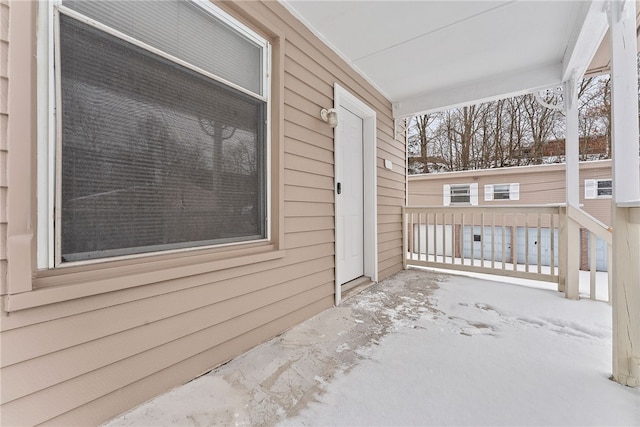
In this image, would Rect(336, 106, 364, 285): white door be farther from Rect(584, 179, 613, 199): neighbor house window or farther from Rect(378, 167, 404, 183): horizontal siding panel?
Rect(584, 179, 613, 199): neighbor house window

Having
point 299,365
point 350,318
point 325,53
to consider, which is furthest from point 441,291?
point 325,53

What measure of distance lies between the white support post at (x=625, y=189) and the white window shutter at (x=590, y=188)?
6326 mm

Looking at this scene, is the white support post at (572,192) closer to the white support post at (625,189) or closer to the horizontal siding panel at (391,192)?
the white support post at (625,189)

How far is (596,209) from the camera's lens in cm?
618

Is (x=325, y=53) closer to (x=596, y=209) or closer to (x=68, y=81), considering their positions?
(x=68, y=81)

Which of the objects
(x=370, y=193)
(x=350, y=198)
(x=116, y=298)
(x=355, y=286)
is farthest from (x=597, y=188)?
(x=116, y=298)

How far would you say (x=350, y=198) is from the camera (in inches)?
127

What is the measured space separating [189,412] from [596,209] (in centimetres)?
871

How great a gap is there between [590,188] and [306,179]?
749 centimetres

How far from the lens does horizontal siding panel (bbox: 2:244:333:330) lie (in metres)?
1.00

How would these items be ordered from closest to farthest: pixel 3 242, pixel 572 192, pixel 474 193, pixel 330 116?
pixel 3 242
pixel 330 116
pixel 572 192
pixel 474 193

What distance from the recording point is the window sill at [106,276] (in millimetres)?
1009

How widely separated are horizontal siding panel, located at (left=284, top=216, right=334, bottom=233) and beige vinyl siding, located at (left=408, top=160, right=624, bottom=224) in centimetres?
619

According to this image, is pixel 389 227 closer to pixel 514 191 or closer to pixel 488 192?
pixel 488 192
